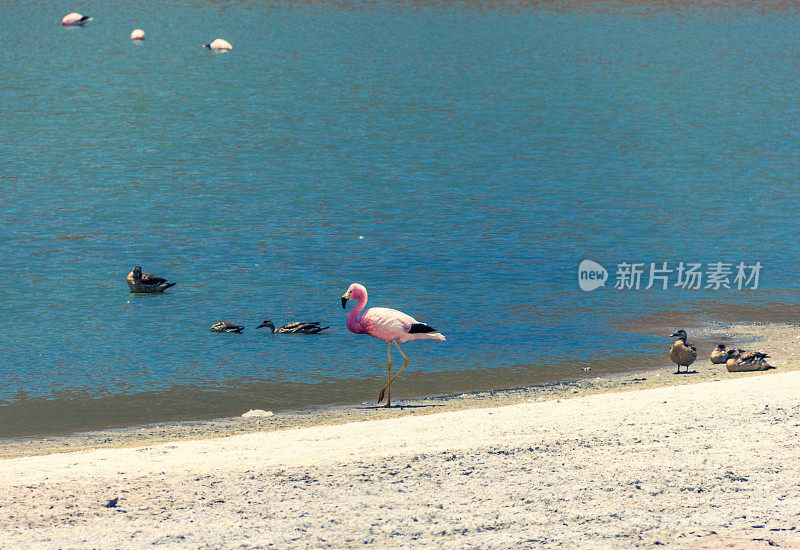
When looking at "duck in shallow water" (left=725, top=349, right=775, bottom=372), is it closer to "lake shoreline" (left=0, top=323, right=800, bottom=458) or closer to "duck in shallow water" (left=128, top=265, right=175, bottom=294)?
"lake shoreline" (left=0, top=323, right=800, bottom=458)

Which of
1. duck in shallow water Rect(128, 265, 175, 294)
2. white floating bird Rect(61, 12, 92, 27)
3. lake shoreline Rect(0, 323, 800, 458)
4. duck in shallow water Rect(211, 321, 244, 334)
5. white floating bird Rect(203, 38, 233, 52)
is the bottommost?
lake shoreline Rect(0, 323, 800, 458)

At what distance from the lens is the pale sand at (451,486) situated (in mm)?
8953

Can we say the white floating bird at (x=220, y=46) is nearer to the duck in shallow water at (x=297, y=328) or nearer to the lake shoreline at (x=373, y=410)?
the duck in shallow water at (x=297, y=328)

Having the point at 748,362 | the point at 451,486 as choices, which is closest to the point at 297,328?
the point at 748,362

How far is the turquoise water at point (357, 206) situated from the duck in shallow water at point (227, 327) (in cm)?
27

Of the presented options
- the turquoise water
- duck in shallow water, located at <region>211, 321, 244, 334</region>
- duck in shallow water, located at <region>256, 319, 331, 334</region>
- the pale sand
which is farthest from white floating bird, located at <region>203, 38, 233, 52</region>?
the pale sand

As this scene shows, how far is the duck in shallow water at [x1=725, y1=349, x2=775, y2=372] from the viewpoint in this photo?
1559 cm

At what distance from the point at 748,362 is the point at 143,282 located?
1153 centimetres

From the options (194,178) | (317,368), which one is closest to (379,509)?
(317,368)

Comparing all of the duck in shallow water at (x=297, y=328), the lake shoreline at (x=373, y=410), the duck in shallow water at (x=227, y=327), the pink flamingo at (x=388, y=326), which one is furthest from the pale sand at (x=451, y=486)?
Answer: the duck in shallow water at (x=227, y=327)

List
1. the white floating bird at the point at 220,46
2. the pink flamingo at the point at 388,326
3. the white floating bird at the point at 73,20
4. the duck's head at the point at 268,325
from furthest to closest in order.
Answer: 1. the white floating bird at the point at 73,20
2. the white floating bird at the point at 220,46
3. the duck's head at the point at 268,325
4. the pink flamingo at the point at 388,326

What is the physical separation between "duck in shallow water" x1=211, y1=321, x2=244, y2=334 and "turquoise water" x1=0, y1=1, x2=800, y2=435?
0.88 ft

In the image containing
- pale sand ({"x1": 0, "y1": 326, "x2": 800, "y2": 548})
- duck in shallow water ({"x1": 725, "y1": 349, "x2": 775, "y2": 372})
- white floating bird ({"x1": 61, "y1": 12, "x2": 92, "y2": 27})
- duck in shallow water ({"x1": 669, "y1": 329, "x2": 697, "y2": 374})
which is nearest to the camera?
pale sand ({"x1": 0, "y1": 326, "x2": 800, "y2": 548})

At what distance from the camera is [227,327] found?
60.0ft
